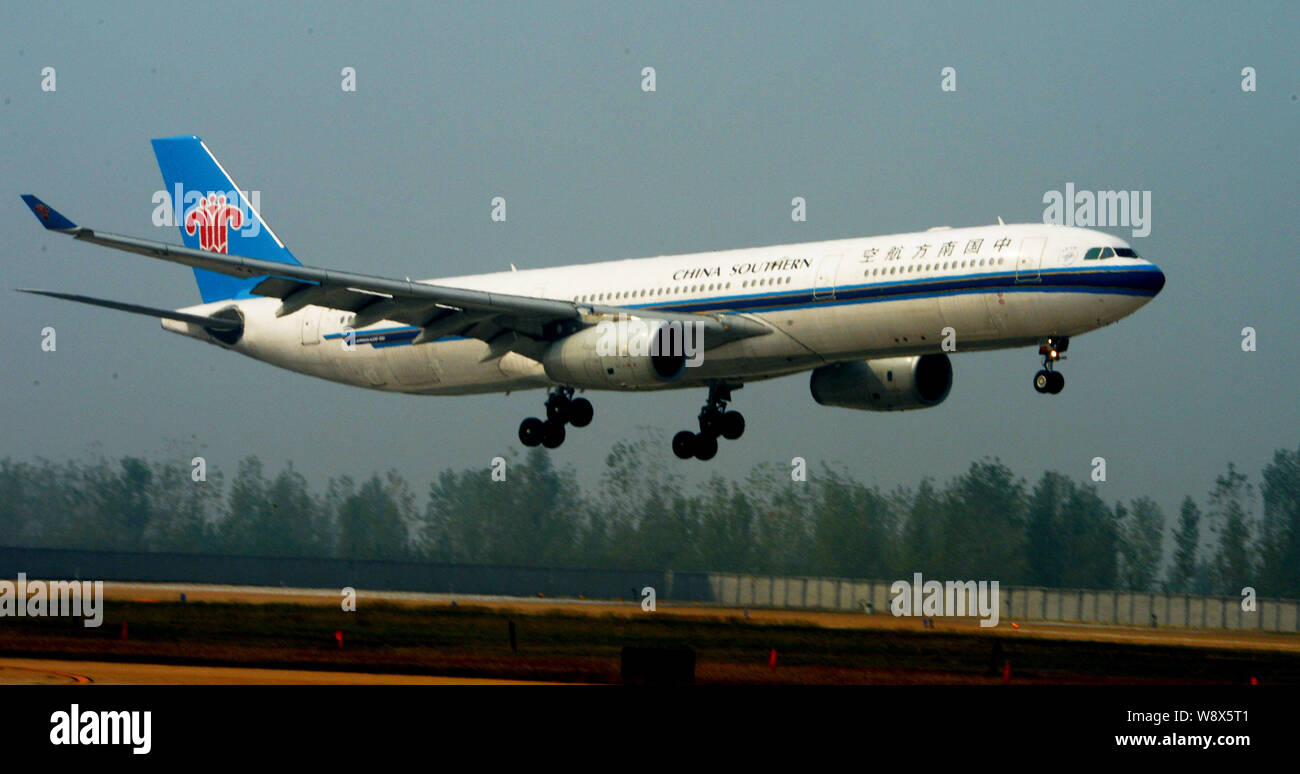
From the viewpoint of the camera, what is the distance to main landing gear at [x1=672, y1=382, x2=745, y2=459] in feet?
161

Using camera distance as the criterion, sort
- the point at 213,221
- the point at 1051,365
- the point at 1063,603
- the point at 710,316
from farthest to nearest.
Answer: the point at 1063,603 → the point at 213,221 → the point at 710,316 → the point at 1051,365

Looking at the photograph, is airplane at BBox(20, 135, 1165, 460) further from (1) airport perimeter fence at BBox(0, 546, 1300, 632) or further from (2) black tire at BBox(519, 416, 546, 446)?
(1) airport perimeter fence at BBox(0, 546, 1300, 632)

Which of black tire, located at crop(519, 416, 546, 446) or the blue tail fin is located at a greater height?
the blue tail fin

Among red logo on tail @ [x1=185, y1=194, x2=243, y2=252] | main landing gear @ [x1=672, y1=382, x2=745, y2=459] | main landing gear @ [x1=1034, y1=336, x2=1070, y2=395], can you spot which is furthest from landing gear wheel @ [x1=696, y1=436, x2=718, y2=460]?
red logo on tail @ [x1=185, y1=194, x2=243, y2=252]

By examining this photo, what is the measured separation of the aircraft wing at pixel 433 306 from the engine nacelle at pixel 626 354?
653 millimetres

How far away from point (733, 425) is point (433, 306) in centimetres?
973

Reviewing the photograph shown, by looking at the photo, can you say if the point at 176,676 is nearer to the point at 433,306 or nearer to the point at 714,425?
the point at 433,306

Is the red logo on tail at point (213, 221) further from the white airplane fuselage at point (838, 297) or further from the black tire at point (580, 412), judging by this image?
the black tire at point (580, 412)

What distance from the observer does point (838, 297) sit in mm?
41625

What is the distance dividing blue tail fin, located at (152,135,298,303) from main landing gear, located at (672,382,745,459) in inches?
628

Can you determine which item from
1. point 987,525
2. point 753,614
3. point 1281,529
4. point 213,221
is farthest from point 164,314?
point 1281,529

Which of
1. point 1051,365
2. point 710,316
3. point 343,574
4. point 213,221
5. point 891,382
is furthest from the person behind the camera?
point 343,574

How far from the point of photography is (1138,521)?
11025 cm
